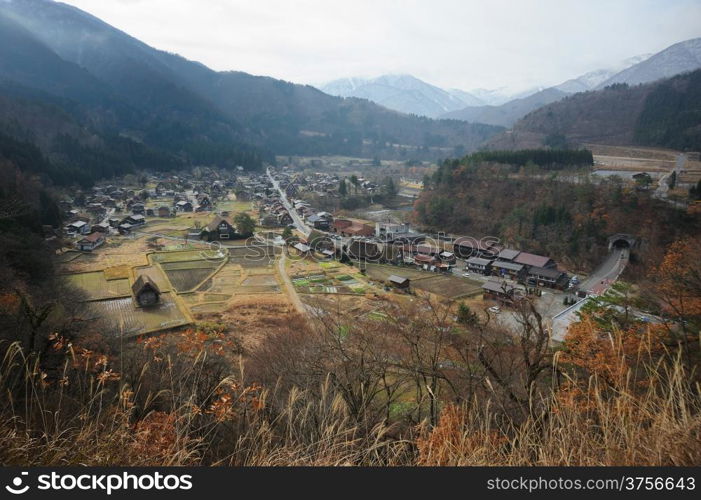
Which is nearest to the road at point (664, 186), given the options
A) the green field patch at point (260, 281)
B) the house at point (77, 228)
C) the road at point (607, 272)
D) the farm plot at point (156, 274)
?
the road at point (607, 272)

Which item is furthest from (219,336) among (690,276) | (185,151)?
(185,151)

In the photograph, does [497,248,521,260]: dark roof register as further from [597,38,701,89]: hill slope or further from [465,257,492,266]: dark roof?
[597,38,701,89]: hill slope

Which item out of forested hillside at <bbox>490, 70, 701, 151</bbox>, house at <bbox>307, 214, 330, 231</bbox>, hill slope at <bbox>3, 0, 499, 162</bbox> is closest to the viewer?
house at <bbox>307, 214, 330, 231</bbox>

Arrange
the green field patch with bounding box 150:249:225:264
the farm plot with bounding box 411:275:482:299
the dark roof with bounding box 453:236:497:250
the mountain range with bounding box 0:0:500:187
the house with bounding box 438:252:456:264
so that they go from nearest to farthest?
the farm plot with bounding box 411:275:482:299, the green field patch with bounding box 150:249:225:264, the house with bounding box 438:252:456:264, the dark roof with bounding box 453:236:497:250, the mountain range with bounding box 0:0:500:187

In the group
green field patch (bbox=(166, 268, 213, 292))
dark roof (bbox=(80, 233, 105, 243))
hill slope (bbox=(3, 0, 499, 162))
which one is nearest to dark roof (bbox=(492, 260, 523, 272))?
green field patch (bbox=(166, 268, 213, 292))

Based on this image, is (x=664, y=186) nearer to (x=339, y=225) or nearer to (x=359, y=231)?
(x=359, y=231)

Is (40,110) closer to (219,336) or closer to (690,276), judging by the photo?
(219,336)
